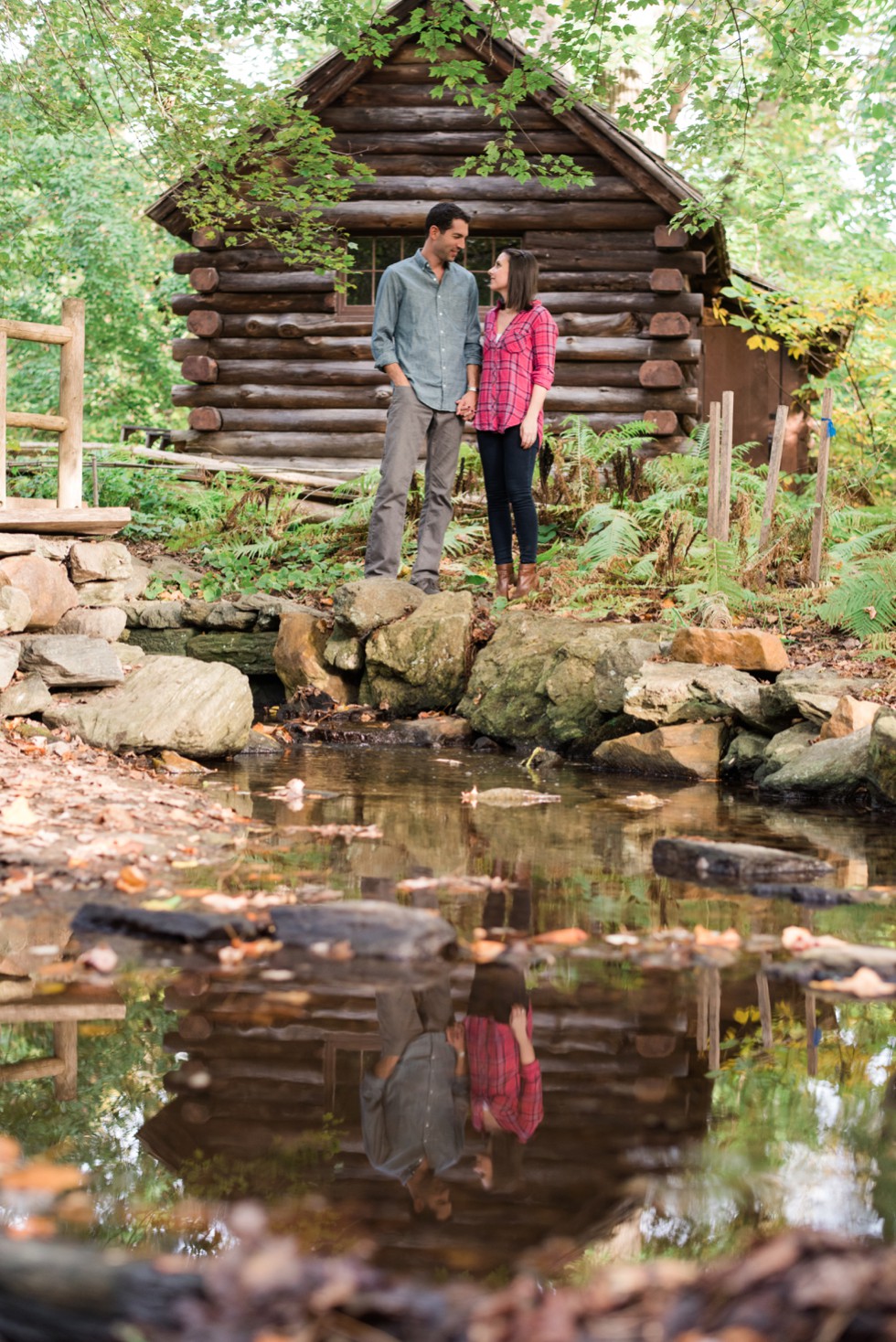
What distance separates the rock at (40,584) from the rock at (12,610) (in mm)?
98

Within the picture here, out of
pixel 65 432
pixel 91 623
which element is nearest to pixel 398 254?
pixel 65 432

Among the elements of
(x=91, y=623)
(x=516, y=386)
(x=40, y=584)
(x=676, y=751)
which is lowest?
Answer: (x=676, y=751)

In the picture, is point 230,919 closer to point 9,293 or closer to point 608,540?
point 608,540

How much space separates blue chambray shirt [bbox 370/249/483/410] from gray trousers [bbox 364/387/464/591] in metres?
0.13

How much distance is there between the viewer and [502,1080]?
7.43 feet

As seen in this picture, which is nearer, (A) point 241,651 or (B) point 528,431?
(B) point 528,431

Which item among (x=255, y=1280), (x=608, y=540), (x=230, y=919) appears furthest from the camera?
(x=608, y=540)

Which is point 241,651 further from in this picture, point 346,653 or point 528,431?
point 528,431

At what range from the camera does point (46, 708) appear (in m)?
6.27

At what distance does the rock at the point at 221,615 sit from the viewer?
855 cm

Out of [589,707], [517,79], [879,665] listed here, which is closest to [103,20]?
[517,79]

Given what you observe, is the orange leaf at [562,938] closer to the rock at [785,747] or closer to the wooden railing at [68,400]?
the rock at [785,747]

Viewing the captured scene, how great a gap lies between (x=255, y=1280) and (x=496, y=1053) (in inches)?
38.3

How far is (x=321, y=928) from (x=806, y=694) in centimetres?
363
